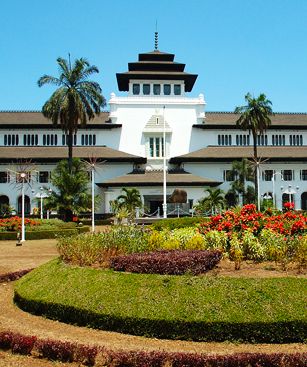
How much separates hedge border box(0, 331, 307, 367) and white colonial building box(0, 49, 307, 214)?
4586 cm

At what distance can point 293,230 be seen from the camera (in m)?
14.1

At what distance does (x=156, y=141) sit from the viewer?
59.0 m

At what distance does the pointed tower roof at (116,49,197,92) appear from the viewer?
5934cm

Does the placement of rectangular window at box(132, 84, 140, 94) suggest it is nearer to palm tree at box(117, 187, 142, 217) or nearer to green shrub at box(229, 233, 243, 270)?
palm tree at box(117, 187, 142, 217)

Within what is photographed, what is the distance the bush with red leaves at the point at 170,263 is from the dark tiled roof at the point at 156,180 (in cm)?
3896

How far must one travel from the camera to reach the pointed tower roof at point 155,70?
59.3 meters

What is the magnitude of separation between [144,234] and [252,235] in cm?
408

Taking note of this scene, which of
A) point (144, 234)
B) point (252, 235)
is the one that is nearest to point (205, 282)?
point (252, 235)

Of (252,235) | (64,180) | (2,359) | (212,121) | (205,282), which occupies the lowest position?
(2,359)

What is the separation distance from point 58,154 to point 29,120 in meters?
7.79

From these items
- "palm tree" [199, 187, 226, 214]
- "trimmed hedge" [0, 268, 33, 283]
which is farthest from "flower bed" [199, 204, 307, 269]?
"palm tree" [199, 187, 226, 214]

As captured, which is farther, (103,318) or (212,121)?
(212,121)

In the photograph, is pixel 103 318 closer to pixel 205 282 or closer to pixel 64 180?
pixel 205 282

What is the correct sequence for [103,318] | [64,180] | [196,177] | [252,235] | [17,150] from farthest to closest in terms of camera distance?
[17,150], [196,177], [64,180], [252,235], [103,318]
